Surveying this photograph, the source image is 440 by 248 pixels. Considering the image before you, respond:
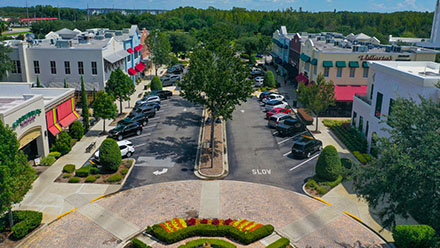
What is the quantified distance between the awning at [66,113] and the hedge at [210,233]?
69.3 feet

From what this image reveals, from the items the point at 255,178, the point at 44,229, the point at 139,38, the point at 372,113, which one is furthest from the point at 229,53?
the point at 139,38

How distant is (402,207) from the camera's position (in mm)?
20281

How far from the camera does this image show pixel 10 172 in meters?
22.0

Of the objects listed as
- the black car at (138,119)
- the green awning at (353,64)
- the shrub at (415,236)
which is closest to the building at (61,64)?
the black car at (138,119)

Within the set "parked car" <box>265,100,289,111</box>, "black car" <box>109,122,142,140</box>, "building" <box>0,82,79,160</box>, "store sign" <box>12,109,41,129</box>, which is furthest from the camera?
"parked car" <box>265,100,289,111</box>

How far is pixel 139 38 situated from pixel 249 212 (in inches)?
2457

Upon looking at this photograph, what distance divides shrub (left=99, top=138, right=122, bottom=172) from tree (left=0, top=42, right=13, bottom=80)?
97.4ft

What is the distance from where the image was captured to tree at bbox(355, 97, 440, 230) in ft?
61.1

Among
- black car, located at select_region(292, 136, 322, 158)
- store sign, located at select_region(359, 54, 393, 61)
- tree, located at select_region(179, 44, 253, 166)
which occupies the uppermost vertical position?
store sign, located at select_region(359, 54, 393, 61)

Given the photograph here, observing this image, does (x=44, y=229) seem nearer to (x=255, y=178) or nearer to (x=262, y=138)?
(x=255, y=178)

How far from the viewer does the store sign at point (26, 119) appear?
100ft

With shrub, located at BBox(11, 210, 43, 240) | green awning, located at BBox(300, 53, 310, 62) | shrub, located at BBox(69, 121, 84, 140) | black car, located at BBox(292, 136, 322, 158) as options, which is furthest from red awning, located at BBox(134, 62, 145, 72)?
shrub, located at BBox(11, 210, 43, 240)

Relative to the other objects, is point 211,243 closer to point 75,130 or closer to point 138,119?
point 75,130

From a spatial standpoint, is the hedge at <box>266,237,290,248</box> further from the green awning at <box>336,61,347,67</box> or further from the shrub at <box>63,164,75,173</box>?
the green awning at <box>336,61,347,67</box>
